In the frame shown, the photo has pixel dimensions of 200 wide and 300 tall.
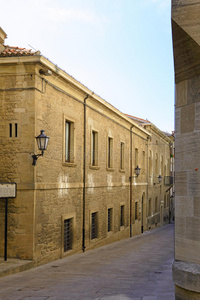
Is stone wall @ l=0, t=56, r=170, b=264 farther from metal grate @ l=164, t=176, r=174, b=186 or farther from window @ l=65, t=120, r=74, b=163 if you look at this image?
metal grate @ l=164, t=176, r=174, b=186

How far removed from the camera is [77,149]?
579 inches

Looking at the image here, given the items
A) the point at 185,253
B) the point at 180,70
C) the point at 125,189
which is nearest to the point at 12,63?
the point at 180,70

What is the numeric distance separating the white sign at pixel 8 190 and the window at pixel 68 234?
328cm

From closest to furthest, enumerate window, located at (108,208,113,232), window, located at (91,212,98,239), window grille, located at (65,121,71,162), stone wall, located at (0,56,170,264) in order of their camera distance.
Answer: stone wall, located at (0,56,170,264) < window grille, located at (65,121,71,162) < window, located at (91,212,98,239) < window, located at (108,208,113,232)

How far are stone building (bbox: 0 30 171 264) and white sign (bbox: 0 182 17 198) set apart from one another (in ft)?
0.68

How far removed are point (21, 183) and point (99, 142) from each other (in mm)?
6741

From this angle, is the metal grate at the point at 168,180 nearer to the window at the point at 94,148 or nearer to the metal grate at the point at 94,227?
the metal grate at the point at 94,227

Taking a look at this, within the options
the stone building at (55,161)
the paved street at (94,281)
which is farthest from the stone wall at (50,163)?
the paved street at (94,281)

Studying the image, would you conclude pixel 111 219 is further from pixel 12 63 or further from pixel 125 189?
pixel 12 63

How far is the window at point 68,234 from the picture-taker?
1354 centimetres

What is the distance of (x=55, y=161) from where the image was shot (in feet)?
41.3

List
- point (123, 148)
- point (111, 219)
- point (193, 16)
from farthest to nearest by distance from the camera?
point (123, 148) < point (111, 219) < point (193, 16)

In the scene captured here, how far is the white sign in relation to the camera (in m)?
10.5

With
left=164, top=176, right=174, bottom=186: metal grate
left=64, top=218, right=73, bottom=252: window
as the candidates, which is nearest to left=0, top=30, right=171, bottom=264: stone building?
left=64, top=218, right=73, bottom=252: window
